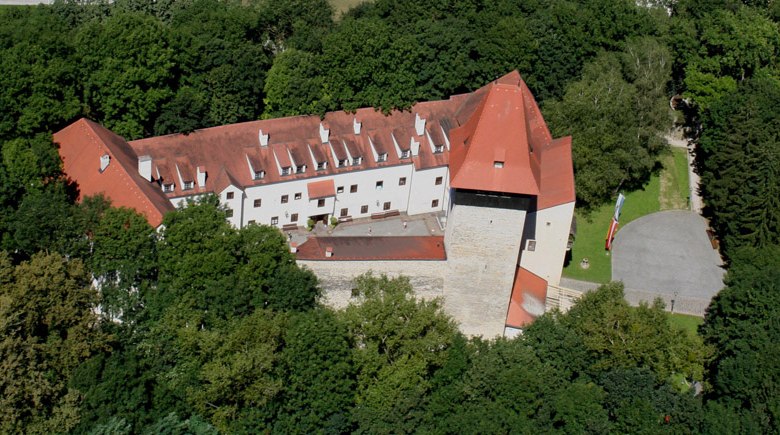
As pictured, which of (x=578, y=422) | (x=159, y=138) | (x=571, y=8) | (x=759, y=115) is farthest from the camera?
(x=571, y=8)

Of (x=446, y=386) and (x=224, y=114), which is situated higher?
(x=224, y=114)

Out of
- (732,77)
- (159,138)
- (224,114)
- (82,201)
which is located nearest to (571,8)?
(732,77)

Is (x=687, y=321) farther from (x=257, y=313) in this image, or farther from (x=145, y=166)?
(x=145, y=166)

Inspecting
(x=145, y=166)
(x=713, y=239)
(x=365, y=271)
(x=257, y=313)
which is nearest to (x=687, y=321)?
(x=713, y=239)

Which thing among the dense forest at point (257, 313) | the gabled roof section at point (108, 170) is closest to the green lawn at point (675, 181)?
the dense forest at point (257, 313)

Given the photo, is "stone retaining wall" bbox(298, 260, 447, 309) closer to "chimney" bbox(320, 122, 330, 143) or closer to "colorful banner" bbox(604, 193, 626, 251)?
"chimney" bbox(320, 122, 330, 143)

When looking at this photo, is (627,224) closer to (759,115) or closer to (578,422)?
(759,115)
